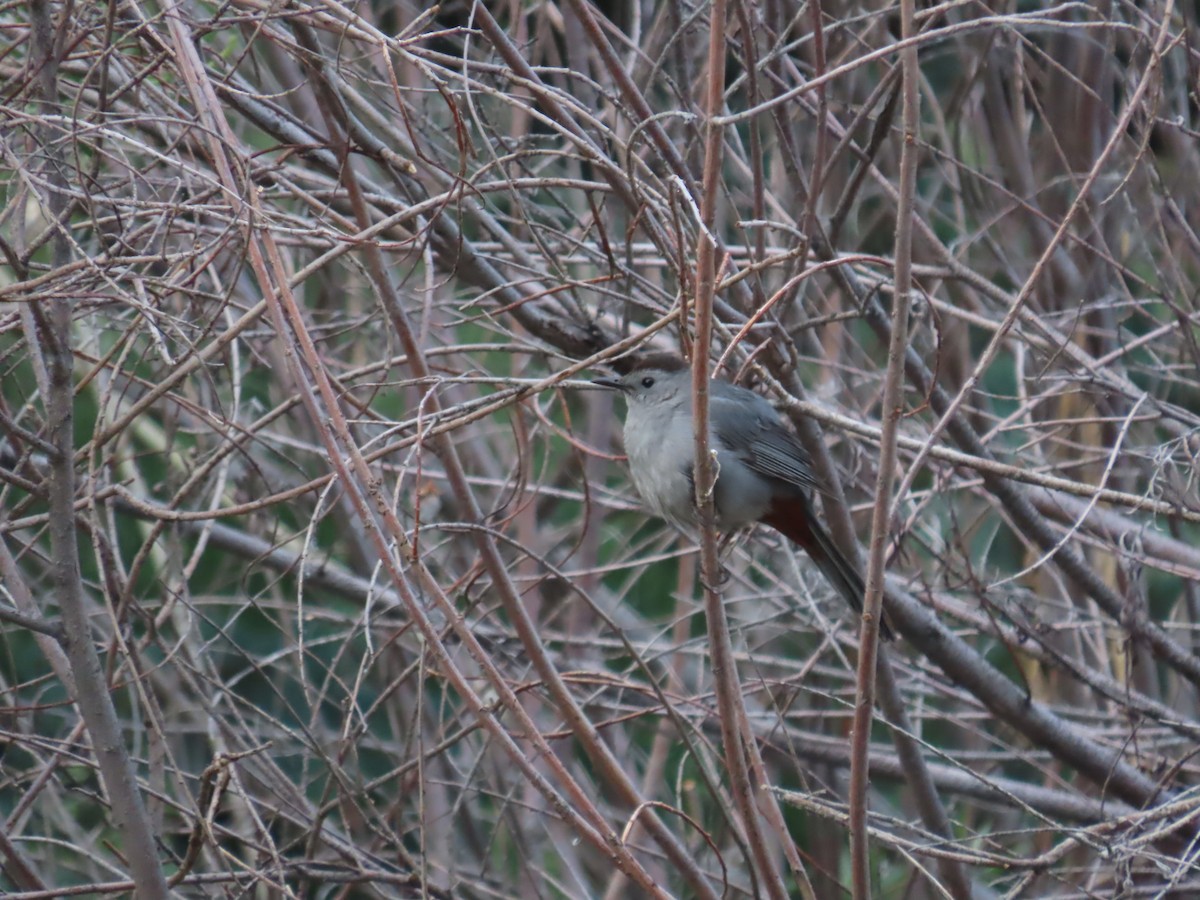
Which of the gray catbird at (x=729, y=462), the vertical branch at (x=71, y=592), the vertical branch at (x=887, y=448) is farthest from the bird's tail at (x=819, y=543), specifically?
the vertical branch at (x=71, y=592)

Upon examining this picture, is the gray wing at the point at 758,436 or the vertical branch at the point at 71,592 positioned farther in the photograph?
the gray wing at the point at 758,436

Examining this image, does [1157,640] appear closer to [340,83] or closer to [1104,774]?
[1104,774]

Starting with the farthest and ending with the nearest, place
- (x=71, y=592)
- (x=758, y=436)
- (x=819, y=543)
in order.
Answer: (x=758, y=436) < (x=819, y=543) < (x=71, y=592)

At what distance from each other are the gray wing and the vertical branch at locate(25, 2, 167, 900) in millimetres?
2326

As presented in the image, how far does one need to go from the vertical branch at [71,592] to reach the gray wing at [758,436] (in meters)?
2.33

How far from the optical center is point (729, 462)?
4445mm

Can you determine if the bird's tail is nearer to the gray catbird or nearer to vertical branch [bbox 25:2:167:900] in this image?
the gray catbird

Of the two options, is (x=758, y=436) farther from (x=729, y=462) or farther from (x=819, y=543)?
(x=819, y=543)

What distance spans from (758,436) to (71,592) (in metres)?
2.56

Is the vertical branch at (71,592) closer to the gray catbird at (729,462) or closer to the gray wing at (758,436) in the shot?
the gray catbird at (729,462)

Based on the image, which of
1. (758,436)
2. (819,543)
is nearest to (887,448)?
(819,543)

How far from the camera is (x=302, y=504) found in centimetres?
588

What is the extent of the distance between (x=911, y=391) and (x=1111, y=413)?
763 millimetres

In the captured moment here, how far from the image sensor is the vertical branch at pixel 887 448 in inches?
85.0
